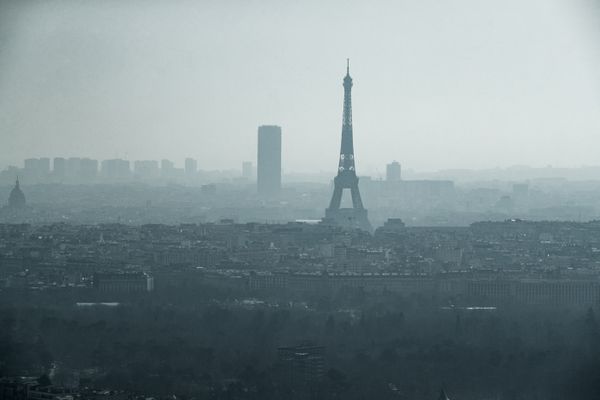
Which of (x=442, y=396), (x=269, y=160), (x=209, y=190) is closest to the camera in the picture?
(x=442, y=396)

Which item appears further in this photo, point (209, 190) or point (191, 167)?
point (191, 167)

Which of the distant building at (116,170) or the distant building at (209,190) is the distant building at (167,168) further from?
the distant building at (209,190)

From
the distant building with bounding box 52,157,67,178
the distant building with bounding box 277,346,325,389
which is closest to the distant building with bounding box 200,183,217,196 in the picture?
the distant building with bounding box 52,157,67,178

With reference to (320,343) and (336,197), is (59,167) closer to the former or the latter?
(336,197)

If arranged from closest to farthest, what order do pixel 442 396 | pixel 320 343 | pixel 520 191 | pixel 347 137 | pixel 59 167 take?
pixel 442 396 → pixel 320 343 → pixel 347 137 → pixel 59 167 → pixel 520 191

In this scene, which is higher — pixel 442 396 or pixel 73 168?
pixel 73 168

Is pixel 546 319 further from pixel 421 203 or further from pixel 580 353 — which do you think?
Answer: pixel 421 203

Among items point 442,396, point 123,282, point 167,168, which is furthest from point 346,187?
point 167,168

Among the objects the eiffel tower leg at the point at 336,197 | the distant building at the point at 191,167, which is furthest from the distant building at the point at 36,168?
the distant building at the point at 191,167
